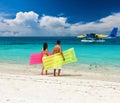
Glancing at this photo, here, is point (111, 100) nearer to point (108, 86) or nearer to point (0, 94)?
point (108, 86)

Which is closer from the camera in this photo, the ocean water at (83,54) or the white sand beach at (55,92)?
the white sand beach at (55,92)

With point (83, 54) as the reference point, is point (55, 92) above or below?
above

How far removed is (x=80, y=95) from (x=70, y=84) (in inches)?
59.7

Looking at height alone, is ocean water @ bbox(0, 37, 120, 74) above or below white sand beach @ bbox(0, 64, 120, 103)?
below

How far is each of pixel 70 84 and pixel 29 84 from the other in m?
1.12

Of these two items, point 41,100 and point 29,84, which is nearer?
point 41,100

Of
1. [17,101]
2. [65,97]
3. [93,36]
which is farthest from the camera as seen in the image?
[93,36]

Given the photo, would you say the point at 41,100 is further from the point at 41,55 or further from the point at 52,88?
the point at 41,55

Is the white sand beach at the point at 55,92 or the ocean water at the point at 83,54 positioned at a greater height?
the white sand beach at the point at 55,92

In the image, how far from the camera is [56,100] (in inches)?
244

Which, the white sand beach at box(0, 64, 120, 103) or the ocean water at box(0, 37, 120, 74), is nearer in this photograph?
the white sand beach at box(0, 64, 120, 103)

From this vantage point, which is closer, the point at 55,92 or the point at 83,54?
the point at 55,92

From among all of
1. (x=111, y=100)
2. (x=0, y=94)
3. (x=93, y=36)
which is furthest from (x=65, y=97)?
(x=93, y=36)

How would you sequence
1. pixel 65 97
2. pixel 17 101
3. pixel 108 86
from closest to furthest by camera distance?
pixel 17 101 < pixel 65 97 < pixel 108 86
